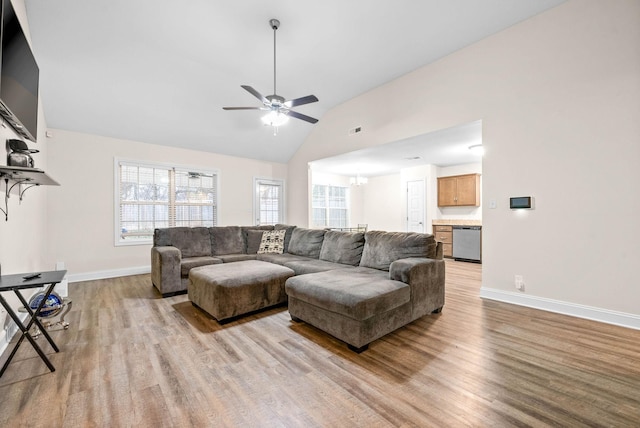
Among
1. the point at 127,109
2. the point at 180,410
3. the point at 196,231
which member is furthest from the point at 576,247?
the point at 127,109

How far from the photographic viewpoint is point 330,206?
9.00 meters

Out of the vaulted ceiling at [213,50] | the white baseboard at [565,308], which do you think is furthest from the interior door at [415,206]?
the white baseboard at [565,308]

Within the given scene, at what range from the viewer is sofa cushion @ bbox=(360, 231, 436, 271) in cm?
296

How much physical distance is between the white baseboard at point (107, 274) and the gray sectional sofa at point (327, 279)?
1426mm

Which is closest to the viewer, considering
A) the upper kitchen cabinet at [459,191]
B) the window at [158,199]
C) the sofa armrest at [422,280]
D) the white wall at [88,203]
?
the sofa armrest at [422,280]

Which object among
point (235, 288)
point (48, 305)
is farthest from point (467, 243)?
point (48, 305)

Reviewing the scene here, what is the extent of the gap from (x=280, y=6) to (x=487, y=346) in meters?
3.87

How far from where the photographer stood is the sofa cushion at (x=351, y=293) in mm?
2111

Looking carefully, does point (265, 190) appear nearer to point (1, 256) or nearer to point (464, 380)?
point (1, 256)

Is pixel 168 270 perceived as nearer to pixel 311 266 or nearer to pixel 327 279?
pixel 311 266

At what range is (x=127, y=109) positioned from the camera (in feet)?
14.4

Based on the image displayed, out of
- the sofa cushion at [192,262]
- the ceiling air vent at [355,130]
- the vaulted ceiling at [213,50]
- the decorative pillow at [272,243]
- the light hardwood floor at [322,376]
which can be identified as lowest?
the light hardwood floor at [322,376]

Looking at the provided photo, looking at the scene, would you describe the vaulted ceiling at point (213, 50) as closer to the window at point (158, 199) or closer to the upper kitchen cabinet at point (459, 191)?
the window at point (158, 199)

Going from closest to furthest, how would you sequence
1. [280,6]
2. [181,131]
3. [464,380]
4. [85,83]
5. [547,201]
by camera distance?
[464,380]
[280,6]
[547,201]
[85,83]
[181,131]
